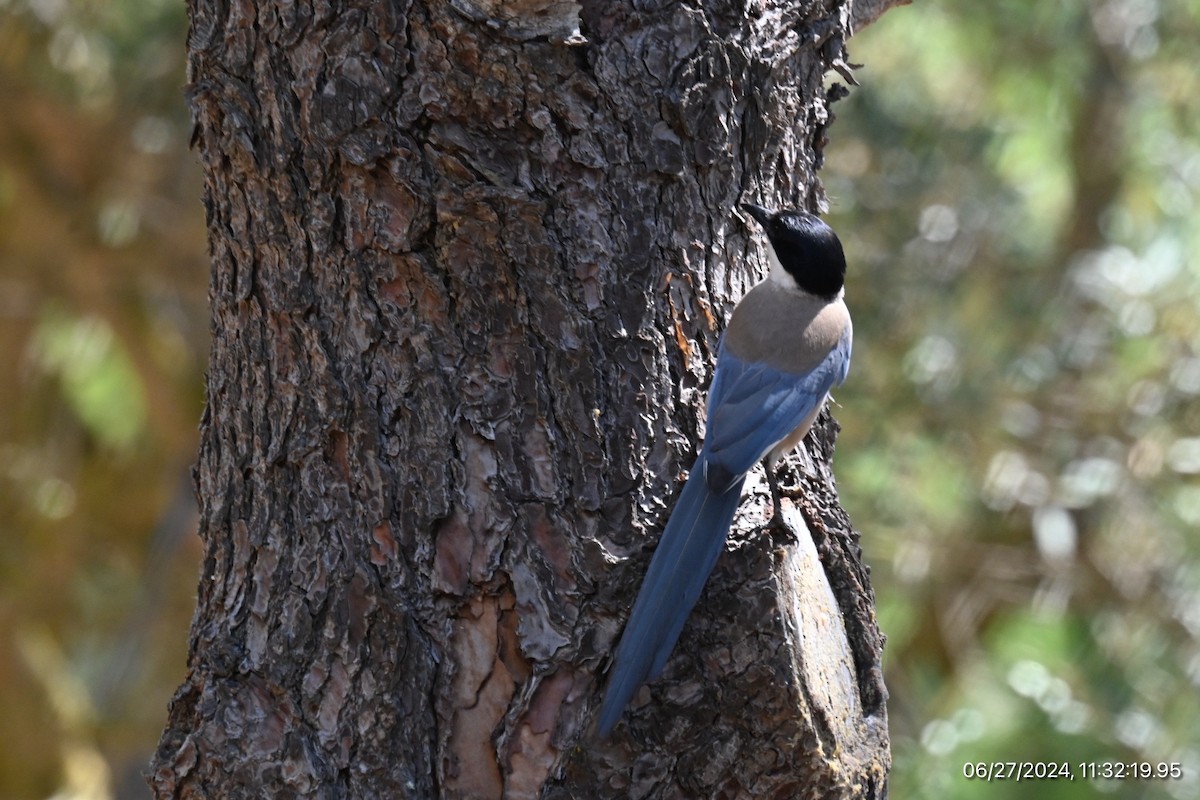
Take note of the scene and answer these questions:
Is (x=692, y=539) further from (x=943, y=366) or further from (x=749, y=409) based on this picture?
(x=943, y=366)

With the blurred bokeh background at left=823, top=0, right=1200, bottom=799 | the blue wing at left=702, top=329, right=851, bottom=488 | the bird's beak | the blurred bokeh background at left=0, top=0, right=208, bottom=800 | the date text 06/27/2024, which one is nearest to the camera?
the blue wing at left=702, top=329, right=851, bottom=488

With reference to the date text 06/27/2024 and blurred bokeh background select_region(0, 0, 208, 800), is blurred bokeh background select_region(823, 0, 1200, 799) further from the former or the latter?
blurred bokeh background select_region(0, 0, 208, 800)

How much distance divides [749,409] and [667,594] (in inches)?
12.9

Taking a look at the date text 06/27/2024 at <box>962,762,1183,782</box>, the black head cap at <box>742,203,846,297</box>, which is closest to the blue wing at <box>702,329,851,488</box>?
the black head cap at <box>742,203,846,297</box>

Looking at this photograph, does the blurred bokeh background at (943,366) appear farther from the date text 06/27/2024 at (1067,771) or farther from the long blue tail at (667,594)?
the long blue tail at (667,594)

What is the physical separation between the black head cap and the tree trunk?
0.23 meters

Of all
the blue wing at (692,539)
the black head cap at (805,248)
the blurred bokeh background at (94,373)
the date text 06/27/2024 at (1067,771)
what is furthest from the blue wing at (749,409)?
the blurred bokeh background at (94,373)

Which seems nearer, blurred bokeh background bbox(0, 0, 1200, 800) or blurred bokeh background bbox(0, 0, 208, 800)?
blurred bokeh background bbox(0, 0, 1200, 800)

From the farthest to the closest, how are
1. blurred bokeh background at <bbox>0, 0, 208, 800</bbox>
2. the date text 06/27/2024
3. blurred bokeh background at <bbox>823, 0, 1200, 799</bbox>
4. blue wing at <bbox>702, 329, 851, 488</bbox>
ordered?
blurred bokeh background at <bbox>0, 0, 208, 800</bbox> < blurred bokeh background at <bbox>823, 0, 1200, 799</bbox> < the date text 06/27/2024 < blue wing at <bbox>702, 329, 851, 488</bbox>

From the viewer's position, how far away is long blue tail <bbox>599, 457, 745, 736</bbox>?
166cm

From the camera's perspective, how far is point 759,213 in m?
1.96

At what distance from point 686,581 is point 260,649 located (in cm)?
62

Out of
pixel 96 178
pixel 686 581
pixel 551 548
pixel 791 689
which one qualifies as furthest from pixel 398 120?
pixel 96 178

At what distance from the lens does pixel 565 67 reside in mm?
1742
